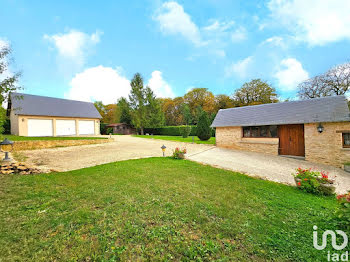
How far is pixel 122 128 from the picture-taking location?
31562mm

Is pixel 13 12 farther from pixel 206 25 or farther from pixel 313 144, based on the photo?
pixel 313 144

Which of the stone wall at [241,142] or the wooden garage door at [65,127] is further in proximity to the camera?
the wooden garage door at [65,127]

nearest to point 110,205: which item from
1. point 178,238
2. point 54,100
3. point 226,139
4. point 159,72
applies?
point 178,238

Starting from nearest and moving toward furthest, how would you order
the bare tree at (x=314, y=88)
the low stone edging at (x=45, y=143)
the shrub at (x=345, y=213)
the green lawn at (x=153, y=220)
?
the green lawn at (x=153, y=220) < the shrub at (x=345, y=213) < the low stone edging at (x=45, y=143) < the bare tree at (x=314, y=88)

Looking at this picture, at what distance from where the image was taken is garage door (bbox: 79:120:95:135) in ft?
67.9

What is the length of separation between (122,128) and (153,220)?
31345mm

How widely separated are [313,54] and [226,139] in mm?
10716

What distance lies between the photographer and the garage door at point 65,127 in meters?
18.3

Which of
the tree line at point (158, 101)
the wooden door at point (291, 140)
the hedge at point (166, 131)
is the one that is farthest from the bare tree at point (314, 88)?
the hedge at point (166, 131)

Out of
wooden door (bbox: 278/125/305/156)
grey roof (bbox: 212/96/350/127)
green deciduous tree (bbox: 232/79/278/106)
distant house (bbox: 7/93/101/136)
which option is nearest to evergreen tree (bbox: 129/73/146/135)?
distant house (bbox: 7/93/101/136)

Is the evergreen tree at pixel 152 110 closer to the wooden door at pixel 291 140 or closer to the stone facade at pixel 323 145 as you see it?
the stone facade at pixel 323 145

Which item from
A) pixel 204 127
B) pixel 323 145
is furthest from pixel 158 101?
pixel 323 145

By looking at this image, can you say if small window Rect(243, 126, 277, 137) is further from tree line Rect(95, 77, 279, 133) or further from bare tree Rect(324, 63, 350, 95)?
bare tree Rect(324, 63, 350, 95)

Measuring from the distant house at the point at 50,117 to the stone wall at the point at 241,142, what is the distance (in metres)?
19.4
